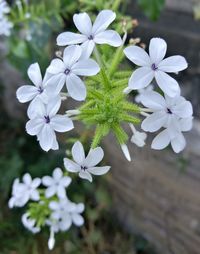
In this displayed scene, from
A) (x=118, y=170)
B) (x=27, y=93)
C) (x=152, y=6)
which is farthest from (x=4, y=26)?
(x=118, y=170)

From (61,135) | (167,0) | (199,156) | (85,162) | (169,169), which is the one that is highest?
(85,162)

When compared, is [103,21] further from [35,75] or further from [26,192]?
[26,192]

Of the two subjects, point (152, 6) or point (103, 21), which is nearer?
point (103, 21)

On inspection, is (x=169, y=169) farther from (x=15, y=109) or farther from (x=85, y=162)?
(x=85, y=162)

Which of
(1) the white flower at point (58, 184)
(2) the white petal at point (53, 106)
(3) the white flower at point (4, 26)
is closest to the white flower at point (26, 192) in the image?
(1) the white flower at point (58, 184)

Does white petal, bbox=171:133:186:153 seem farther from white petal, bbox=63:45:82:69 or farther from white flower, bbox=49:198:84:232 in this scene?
white flower, bbox=49:198:84:232

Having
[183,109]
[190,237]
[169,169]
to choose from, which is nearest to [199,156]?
[169,169]

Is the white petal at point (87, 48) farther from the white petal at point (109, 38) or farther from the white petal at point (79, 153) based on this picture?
the white petal at point (79, 153)
